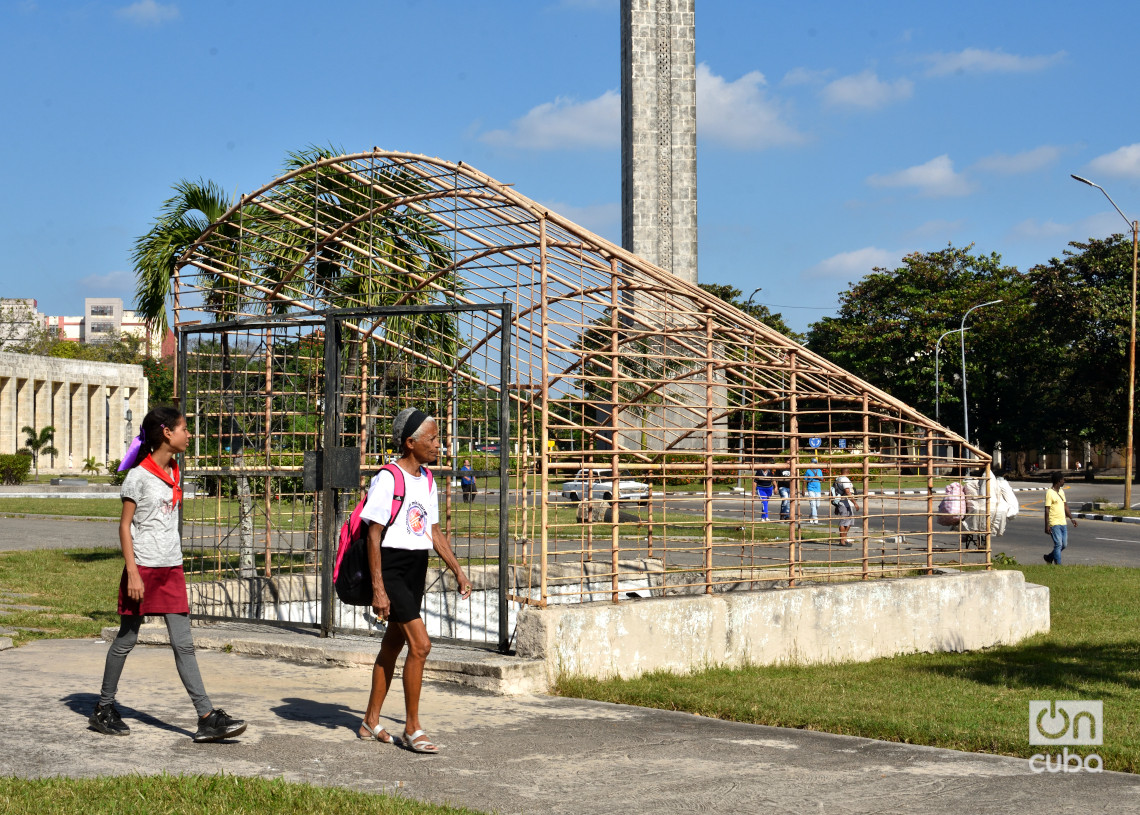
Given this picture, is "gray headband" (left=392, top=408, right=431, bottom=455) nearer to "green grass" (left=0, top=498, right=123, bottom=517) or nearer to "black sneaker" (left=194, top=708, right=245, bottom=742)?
"black sneaker" (left=194, top=708, right=245, bottom=742)

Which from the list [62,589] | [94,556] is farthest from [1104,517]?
[62,589]

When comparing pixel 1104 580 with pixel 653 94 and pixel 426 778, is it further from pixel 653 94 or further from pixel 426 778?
pixel 653 94

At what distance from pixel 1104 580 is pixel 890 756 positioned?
12.1 m

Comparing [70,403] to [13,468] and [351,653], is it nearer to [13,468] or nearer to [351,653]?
[13,468]

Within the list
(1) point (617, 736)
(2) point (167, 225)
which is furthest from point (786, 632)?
(2) point (167, 225)

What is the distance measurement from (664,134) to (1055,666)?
34783 millimetres

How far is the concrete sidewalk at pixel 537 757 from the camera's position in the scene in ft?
18.2

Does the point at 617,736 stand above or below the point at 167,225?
below

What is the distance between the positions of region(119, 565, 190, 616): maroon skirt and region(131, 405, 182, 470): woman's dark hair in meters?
0.66

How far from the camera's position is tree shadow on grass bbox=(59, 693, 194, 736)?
6691 millimetres

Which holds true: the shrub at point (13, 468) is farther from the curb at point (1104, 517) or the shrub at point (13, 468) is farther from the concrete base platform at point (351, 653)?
the concrete base platform at point (351, 653)

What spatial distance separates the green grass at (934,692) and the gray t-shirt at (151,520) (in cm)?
309

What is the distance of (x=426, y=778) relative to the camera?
578cm

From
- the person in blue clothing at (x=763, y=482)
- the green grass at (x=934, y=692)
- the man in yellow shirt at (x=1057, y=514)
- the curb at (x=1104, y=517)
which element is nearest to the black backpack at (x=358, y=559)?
the green grass at (x=934, y=692)
